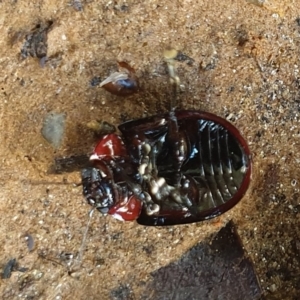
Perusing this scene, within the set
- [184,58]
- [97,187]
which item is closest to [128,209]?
[97,187]

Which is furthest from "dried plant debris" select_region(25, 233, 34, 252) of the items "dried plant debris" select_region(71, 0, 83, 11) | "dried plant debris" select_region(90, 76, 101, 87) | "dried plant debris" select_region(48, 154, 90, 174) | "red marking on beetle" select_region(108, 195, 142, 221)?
"dried plant debris" select_region(71, 0, 83, 11)


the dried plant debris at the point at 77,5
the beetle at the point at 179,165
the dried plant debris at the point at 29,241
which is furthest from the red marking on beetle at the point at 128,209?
the dried plant debris at the point at 77,5

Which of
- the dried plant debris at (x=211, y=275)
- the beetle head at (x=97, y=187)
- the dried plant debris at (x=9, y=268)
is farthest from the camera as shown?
the dried plant debris at (x=211, y=275)

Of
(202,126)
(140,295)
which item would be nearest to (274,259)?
(140,295)

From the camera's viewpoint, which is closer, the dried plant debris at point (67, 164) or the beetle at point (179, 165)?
the beetle at point (179, 165)

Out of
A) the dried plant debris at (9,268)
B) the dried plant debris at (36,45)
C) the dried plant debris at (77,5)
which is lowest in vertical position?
the dried plant debris at (9,268)

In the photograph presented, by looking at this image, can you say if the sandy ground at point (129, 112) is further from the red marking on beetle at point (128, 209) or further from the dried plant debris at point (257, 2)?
the red marking on beetle at point (128, 209)

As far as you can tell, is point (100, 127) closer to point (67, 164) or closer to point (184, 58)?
point (67, 164)
